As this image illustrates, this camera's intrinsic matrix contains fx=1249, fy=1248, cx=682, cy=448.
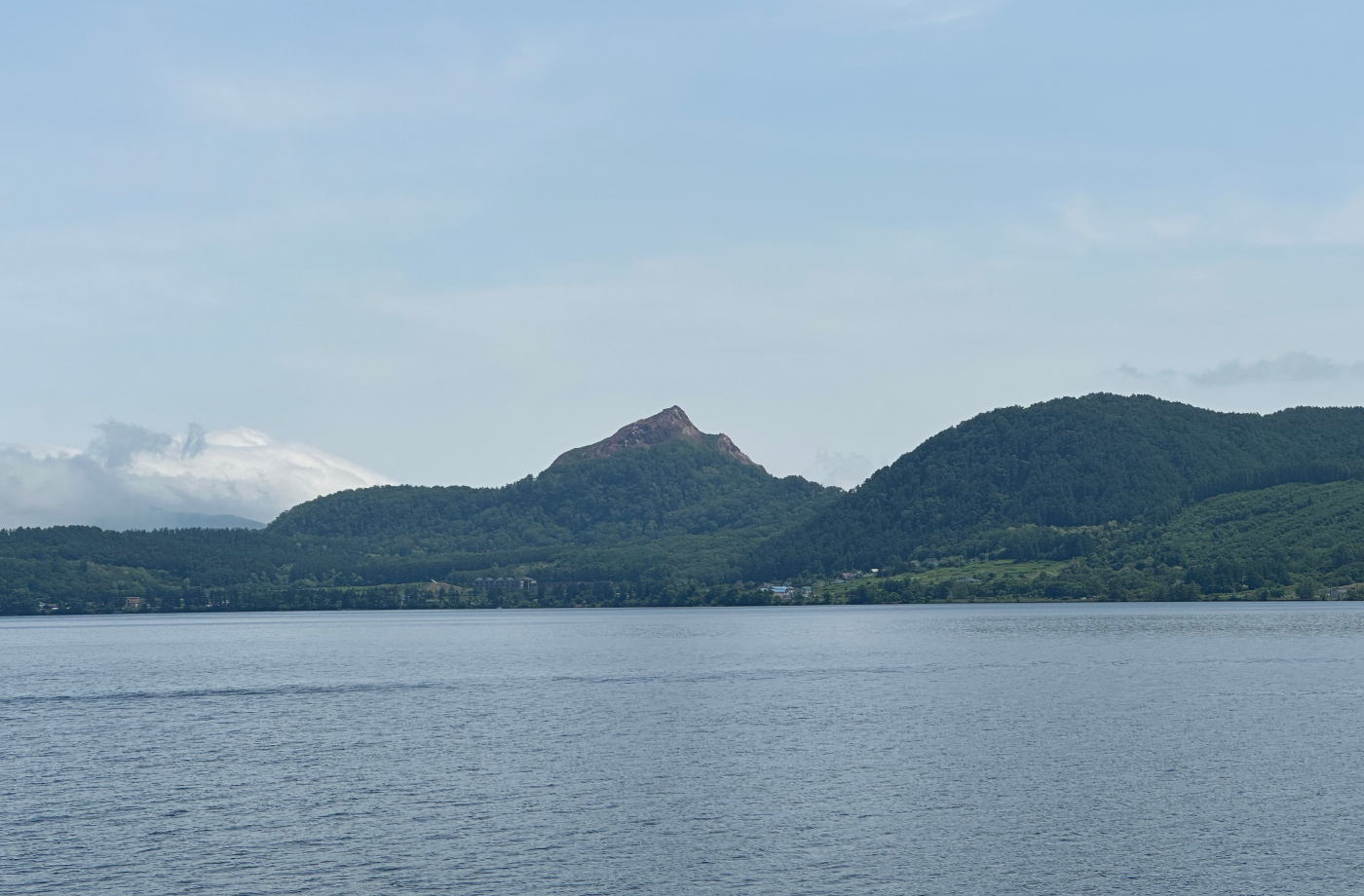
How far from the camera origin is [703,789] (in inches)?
3071

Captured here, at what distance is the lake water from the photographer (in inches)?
2271

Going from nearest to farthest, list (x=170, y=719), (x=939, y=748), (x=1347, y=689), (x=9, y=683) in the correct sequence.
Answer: (x=939, y=748)
(x=170, y=719)
(x=1347, y=689)
(x=9, y=683)

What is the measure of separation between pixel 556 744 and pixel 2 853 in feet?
139

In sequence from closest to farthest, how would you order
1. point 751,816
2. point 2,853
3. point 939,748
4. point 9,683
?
point 2,853
point 751,816
point 939,748
point 9,683

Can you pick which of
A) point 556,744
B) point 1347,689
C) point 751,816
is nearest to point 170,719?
point 556,744

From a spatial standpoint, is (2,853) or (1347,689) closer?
(2,853)

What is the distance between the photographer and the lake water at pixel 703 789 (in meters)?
57.7

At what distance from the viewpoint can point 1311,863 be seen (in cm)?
5728

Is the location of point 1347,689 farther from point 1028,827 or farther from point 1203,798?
point 1028,827

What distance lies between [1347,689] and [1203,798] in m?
65.1

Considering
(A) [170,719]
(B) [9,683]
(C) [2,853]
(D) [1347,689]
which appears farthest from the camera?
(B) [9,683]

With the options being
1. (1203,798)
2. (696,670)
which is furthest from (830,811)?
(696,670)

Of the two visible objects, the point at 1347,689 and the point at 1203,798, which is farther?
the point at 1347,689

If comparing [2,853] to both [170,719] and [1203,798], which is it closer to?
[170,719]
